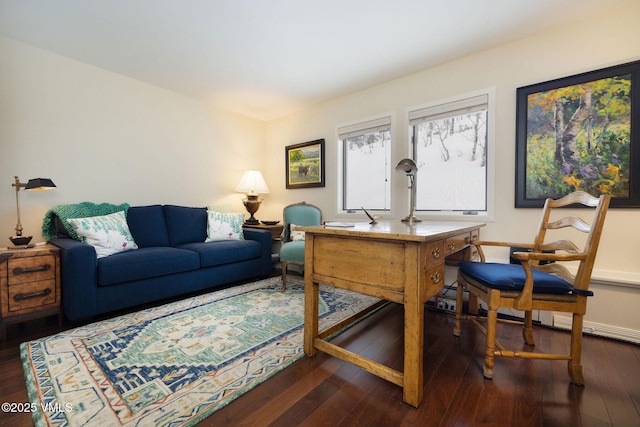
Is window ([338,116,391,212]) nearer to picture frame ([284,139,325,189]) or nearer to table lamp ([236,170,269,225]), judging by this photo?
picture frame ([284,139,325,189])

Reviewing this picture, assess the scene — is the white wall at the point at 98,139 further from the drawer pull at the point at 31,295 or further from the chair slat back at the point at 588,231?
the chair slat back at the point at 588,231

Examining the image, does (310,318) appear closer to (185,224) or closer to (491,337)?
(491,337)

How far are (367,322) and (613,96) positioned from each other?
247cm

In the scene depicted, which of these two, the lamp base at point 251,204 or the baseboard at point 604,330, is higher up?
the lamp base at point 251,204

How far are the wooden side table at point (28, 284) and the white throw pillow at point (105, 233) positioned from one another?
28cm

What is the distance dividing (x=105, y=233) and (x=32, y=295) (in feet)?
2.13

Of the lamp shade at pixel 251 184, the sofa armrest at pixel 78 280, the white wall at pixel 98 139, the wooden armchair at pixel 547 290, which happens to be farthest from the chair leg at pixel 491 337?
the white wall at pixel 98 139

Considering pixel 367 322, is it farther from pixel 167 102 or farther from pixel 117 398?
pixel 167 102

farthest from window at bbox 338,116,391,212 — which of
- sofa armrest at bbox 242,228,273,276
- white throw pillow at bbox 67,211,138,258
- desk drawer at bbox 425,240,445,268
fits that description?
white throw pillow at bbox 67,211,138,258

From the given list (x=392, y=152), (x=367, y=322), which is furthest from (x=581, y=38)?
(x=367, y=322)

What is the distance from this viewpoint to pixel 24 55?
2.42 metres

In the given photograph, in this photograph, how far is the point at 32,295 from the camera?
1909mm

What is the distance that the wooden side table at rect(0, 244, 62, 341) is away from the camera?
1812 mm

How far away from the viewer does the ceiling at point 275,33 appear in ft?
6.32
